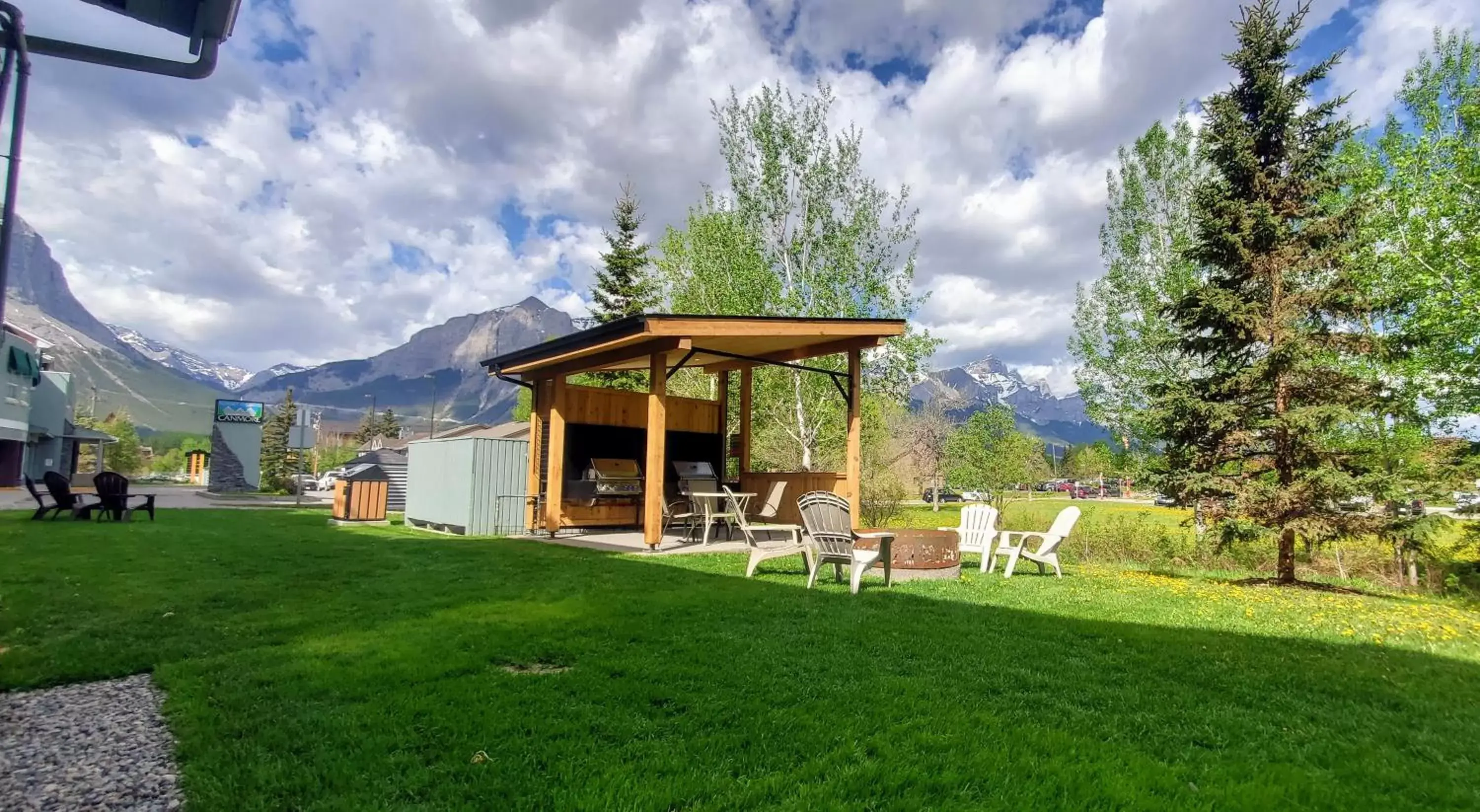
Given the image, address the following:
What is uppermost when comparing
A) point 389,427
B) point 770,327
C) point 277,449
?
point 389,427

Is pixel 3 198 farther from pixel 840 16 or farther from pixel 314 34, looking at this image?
pixel 840 16

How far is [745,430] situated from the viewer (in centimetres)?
1334

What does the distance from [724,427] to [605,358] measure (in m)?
3.22

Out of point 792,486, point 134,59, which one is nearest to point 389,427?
point 792,486

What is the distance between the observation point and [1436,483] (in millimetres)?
8102

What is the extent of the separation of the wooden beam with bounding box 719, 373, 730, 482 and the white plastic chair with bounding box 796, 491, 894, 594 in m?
6.79

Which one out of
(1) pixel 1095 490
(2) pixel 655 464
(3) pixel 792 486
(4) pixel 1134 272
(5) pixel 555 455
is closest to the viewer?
(2) pixel 655 464

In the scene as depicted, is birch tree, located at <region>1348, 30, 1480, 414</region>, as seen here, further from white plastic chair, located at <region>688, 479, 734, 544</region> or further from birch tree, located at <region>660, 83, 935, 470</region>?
white plastic chair, located at <region>688, 479, 734, 544</region>

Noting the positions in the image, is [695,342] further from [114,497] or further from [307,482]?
[307,482]

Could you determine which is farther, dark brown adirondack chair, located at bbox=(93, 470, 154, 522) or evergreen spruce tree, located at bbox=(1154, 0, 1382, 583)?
dark brown adirondack chair, located at bbox=(93, 470, 154, 522)

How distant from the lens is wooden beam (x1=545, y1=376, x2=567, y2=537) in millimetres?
11602

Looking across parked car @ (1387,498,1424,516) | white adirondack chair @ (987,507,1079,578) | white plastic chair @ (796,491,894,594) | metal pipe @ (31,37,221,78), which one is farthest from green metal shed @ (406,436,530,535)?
parked car @ (1387,498,1424,516)

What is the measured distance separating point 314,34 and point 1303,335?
1076 centimetres

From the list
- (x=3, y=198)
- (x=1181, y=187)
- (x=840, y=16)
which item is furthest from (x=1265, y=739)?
(x=1181, y=187)
